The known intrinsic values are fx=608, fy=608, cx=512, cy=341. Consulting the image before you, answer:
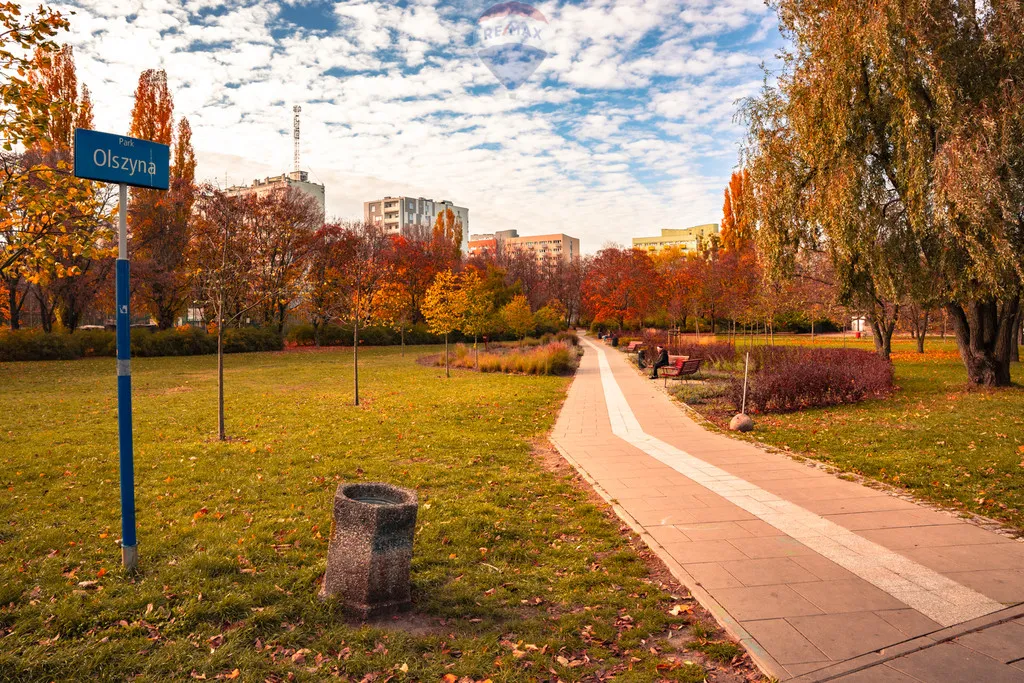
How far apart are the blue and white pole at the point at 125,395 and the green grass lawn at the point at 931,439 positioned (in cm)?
786

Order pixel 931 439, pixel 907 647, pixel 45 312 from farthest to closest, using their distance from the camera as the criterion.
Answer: pixel 45 312
pixel 931 439
pixel 907 647

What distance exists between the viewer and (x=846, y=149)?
14273 mm

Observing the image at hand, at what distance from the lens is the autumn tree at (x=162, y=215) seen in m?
31.4

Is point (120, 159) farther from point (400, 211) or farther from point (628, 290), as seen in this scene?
point (400, 211)

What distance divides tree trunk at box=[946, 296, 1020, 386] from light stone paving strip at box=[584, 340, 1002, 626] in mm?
10680

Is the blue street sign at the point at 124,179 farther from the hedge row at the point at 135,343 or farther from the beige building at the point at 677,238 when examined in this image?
the beige building at the point at 677,238

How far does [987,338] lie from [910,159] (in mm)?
5216

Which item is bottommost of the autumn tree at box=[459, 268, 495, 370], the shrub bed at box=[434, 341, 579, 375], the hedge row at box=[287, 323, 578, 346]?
the shrub bed at box=[434, 341, 579, 375]

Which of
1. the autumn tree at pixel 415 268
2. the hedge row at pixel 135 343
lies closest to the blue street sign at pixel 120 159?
the hedge row at pixel 135 343

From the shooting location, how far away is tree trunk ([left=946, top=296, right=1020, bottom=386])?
14891 mm

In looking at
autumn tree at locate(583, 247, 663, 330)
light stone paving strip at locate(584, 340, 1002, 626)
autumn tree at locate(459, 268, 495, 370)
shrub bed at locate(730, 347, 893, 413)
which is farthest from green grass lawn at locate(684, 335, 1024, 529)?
autumn tree at locate(583, 247, 663, 330)

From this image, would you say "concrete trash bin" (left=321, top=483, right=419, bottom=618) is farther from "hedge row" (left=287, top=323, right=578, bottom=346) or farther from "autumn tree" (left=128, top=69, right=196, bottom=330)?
"hedge row" (left=287, top=323, right=578, bottom=346)

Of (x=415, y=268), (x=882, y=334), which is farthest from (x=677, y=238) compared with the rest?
(x=882, y=334)

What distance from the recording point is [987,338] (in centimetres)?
1498
